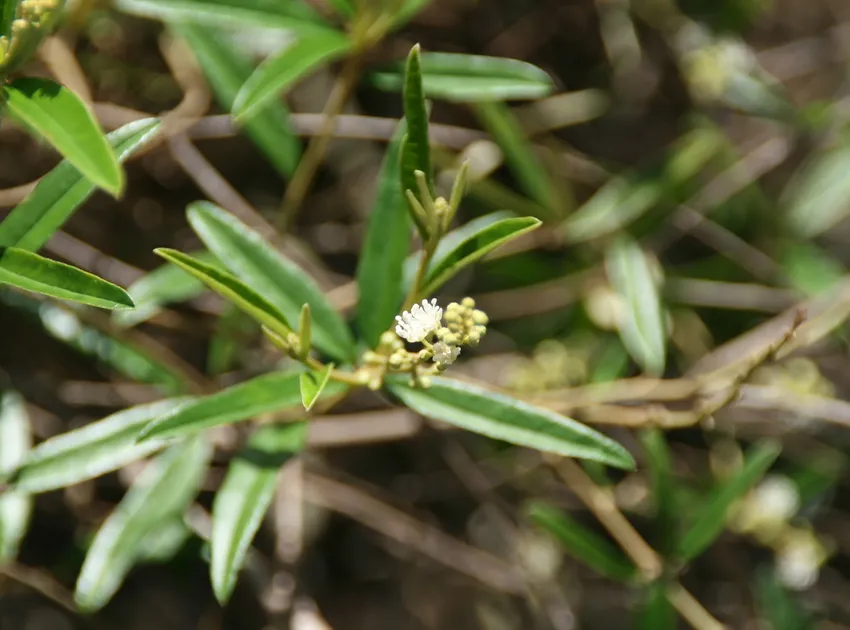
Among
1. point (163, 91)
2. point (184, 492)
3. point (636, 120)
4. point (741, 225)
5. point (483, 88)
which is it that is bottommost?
point (741, 225)

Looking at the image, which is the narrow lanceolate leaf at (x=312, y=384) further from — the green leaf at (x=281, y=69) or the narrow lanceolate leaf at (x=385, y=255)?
the green leaf at (x=281, y=69)

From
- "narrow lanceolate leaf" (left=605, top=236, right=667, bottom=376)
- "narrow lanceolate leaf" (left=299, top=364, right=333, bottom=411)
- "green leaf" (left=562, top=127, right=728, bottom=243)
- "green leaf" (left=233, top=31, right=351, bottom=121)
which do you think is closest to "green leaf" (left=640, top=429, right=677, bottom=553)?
"narrow lanceolate leaf" (left=605, top=236, right=667, bottom=376)

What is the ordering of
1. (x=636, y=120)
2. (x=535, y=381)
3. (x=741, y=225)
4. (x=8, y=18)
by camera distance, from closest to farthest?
(x=8, y=18) → (x=535, y=381) → (x=741, y=225) → (x=636, y=120)

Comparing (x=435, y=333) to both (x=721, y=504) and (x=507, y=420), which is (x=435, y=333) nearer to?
(x=507, y=420)

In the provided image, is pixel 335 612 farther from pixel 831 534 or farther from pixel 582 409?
pixel 831 534

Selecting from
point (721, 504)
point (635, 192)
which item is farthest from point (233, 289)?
point (635, 192)

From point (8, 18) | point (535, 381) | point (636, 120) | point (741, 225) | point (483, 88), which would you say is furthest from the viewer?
point (636, 120)

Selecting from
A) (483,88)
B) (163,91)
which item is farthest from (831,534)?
(163,91)
